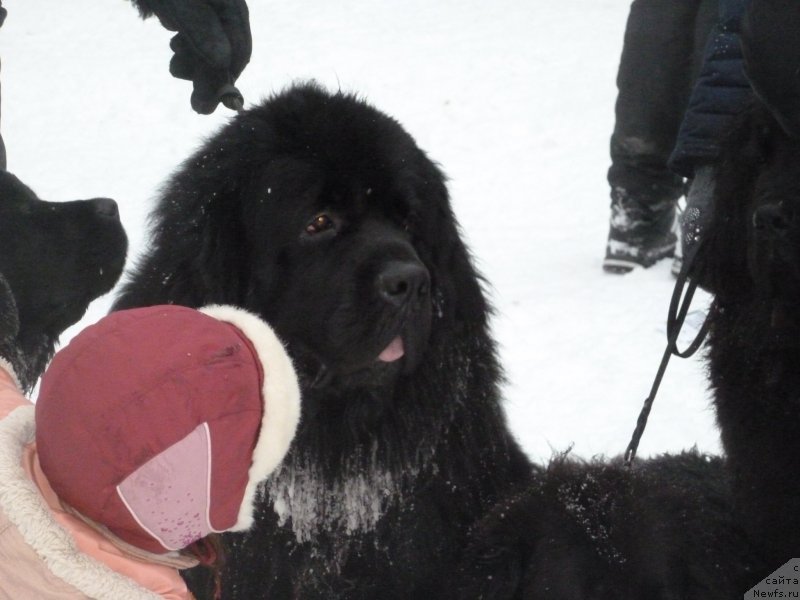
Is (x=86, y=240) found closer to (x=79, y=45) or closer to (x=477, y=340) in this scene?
(x=477, y=340)

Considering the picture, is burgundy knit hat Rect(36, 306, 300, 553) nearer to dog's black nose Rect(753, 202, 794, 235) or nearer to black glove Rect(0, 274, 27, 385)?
black glove Rect(0, 274, 27, 385)

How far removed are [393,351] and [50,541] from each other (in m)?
Answer: 0.96

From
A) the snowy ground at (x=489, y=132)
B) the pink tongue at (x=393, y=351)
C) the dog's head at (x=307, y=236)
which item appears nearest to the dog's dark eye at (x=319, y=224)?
the dog's head at (x=307, y=236)

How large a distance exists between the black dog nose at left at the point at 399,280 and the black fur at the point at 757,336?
74cm

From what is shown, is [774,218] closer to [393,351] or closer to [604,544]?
[604,544]

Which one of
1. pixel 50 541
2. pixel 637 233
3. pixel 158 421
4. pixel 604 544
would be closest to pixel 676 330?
pixel 604 544

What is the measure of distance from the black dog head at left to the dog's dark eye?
0.86 meters

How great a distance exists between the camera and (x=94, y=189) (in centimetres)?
648

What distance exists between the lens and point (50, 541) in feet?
4.62

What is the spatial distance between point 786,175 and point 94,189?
557 centimetres

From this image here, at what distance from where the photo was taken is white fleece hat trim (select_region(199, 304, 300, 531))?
1.53 metres

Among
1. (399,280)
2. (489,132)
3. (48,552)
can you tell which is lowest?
(48,552)

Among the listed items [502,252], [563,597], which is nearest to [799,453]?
[563,597]

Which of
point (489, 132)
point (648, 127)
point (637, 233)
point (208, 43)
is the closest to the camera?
point (208, 43)
